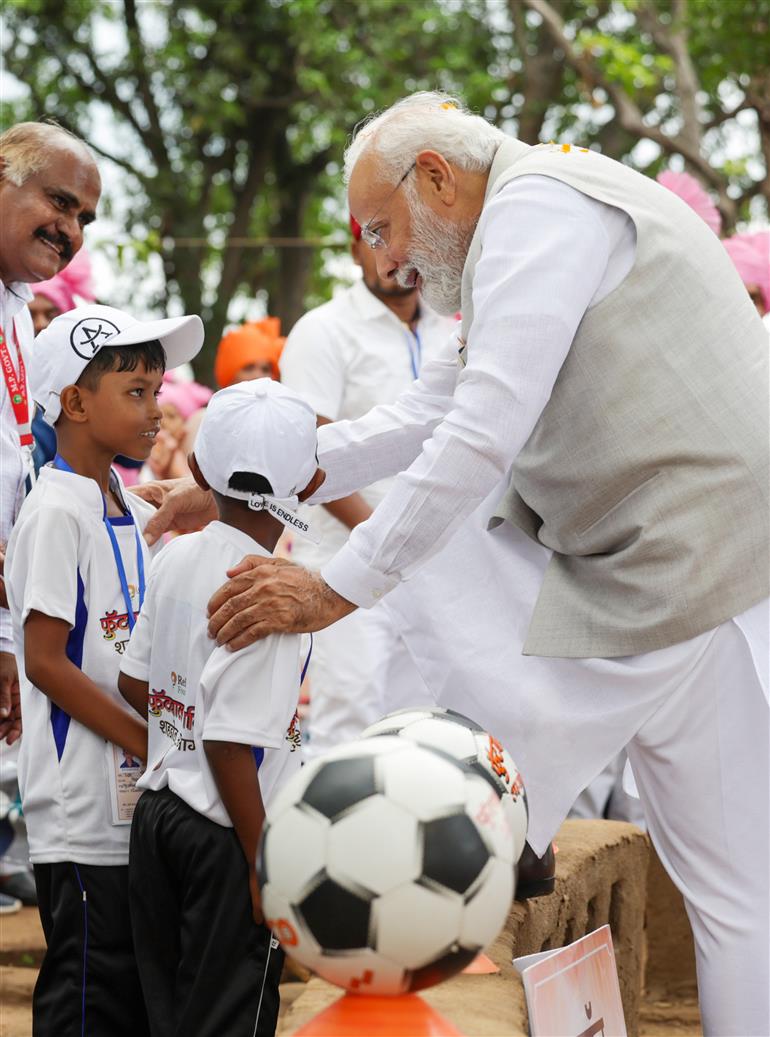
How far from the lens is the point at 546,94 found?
45.4 ft

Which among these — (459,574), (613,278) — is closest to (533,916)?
(459,574)

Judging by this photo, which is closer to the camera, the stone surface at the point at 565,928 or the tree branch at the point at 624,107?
the stone surface at the point at 565,928

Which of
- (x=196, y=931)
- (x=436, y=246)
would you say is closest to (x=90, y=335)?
(x=436, y=246)

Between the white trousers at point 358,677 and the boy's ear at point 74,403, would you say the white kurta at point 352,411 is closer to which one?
the white trousers at point 358,677

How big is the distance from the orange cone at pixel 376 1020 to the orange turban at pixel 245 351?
607 cm

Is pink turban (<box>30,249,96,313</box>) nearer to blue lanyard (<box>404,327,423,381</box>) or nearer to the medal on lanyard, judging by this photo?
→ blue lanyard (<box>404,327,423,381</box>)

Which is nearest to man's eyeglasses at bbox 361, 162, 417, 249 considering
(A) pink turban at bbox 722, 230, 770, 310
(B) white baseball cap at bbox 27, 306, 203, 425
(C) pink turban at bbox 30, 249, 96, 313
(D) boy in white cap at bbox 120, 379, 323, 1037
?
(B) white baseball cap at bbox 27, 306, 203, 425

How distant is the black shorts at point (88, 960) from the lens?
116 inches

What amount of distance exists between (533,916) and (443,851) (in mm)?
1618

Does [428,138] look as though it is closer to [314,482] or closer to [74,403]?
[314,482]

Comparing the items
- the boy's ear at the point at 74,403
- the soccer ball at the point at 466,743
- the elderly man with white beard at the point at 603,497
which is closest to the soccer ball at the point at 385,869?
the soccer ball at the point at 466,743

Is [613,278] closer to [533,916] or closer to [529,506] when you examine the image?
[529,506]

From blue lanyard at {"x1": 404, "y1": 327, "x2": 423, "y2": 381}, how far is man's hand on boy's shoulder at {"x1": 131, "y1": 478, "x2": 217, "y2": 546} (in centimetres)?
191

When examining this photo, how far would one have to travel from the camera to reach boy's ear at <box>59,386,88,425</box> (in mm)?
3160
